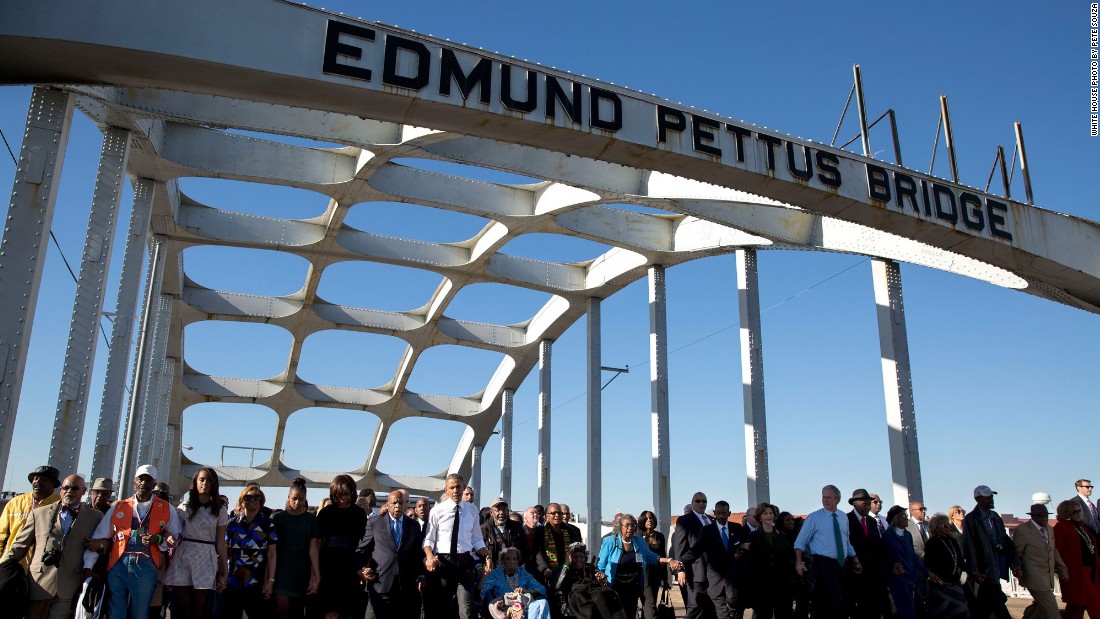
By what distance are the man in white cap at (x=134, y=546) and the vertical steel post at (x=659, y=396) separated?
11975mm

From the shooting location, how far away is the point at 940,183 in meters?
11.6

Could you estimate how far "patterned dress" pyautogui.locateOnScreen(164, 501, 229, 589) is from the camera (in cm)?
652

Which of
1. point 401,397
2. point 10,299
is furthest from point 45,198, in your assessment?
point 401,397

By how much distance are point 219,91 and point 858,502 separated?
718cm

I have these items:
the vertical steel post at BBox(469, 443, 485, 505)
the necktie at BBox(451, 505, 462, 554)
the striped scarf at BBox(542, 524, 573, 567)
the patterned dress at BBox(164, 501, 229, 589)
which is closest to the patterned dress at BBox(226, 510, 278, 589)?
the patterned dress at BBox(164, 501, 229, 589)

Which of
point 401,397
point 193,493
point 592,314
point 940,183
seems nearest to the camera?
point 193,493

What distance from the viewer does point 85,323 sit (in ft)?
32.2

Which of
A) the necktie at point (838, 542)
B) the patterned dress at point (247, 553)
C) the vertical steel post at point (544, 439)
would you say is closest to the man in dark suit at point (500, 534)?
the patterned dress at point (247, 553)

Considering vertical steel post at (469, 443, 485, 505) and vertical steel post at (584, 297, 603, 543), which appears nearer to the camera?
vertical steel post at (584, 297, 603, 543)

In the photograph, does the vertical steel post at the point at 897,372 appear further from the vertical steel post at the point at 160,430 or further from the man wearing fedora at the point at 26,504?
the vertical steel post at the point at 160,430

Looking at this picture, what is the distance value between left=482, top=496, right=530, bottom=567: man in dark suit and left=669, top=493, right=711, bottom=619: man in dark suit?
1.57 m

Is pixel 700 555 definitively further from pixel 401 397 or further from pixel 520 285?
pixel 401 397

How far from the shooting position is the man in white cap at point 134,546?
6234 millimetres

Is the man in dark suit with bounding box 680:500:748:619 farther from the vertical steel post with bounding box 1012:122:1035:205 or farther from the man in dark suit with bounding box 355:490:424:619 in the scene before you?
the vertical steel post with bounding box 1012:122:1035:205
